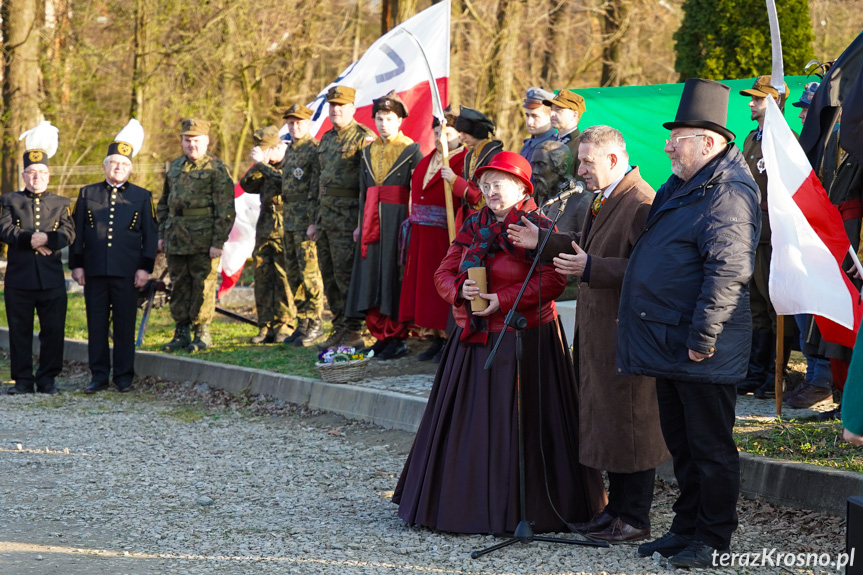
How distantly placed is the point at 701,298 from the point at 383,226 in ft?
17.7

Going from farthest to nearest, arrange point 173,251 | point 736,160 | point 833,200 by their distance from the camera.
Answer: point 173,251, point 833,200, point 736,160

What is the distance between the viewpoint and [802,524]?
5410 millimetres

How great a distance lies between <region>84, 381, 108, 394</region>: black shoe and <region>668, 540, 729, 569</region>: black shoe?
6.78 metres

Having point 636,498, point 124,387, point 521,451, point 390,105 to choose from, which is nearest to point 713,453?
point 636,498

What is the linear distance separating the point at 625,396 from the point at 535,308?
70 cm

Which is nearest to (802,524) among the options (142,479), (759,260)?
(759,260)

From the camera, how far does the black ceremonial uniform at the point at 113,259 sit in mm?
10070

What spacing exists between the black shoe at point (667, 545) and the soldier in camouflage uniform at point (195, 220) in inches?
276

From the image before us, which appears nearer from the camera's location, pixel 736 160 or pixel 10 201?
pixel 736 160

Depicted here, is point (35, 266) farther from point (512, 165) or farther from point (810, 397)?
point (810, 397)

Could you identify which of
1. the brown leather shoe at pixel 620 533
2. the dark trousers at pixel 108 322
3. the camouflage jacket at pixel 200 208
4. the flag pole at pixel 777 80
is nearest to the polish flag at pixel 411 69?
the camouflage jacket at pixel 200 208

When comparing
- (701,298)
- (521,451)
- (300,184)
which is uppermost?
(300,184)

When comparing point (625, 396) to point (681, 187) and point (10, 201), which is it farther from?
point (10, 201)

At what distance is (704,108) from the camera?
4852 millimetres
